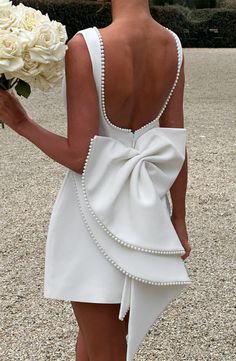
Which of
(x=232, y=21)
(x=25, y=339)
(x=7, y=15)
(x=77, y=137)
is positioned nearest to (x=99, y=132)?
(x=77, y=137)

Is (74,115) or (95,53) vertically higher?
(95,53)

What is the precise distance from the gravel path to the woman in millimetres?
1189

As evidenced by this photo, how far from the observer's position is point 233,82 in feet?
39.5

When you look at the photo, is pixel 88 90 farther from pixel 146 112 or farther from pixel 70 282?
pixel 70 282

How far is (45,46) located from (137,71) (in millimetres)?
301

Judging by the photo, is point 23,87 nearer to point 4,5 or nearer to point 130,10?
point 4,5

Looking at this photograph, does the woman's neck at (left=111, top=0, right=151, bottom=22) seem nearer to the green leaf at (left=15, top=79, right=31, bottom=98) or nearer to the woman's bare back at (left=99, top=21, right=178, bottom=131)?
the woman's bare back at (left=99, top=21, right=178, bottom=131)

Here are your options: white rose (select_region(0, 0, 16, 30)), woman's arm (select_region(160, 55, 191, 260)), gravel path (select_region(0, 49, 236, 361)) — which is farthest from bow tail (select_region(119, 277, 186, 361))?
gravel path (select_region(0, 49, 236, 361))

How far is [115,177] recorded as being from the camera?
183cm

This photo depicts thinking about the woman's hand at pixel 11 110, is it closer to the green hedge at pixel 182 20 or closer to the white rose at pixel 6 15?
the white rose at pixel 6 15

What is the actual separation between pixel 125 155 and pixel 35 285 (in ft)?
6.75

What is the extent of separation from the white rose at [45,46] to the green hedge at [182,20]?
19.4 metres

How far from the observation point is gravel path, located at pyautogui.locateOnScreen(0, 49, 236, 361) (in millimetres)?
3080

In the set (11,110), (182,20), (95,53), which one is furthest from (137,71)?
(182,20)
